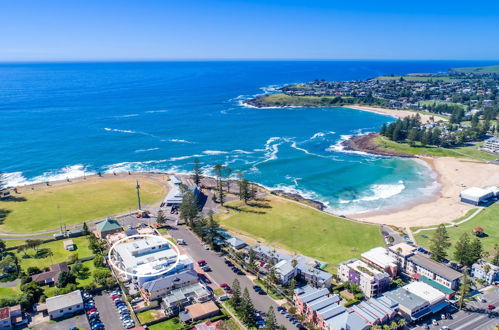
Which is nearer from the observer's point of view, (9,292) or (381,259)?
(9,292)

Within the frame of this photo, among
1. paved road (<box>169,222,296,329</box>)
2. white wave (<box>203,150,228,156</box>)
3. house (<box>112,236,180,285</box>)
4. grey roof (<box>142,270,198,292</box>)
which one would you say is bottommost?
paved road (<box>169,222,296,329</box>)

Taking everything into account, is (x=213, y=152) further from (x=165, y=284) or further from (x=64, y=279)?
(x=165, y=284)

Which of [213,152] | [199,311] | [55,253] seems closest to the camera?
[199,311]

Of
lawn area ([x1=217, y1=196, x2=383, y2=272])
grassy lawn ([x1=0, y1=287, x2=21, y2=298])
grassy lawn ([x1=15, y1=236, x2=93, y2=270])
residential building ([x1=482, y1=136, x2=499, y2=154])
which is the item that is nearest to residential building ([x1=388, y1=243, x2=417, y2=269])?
lawn area ([x1=217, y1=196, x2=383, y2=272])

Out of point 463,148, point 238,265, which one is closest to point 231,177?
point 238,265

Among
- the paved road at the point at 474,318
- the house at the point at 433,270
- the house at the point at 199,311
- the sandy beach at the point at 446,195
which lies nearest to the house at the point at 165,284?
the house at the point at 199,311

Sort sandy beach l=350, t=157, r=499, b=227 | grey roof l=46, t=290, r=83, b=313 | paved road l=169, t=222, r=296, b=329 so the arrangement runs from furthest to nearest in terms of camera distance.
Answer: sandy beach l=350, t=157, r=499, b=227 < paved road l=169, t=222, r=296, b=329 < grey roof l=46, t=290, r=83, b=313

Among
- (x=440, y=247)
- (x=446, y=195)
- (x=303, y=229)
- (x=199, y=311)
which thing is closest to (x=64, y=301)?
(x=199, y=311)

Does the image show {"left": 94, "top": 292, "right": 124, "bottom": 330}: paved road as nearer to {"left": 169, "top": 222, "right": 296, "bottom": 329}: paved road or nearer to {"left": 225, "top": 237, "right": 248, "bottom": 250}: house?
{"left": 169, "top": 222, "right": 296, "bottom": 329}: paved road
